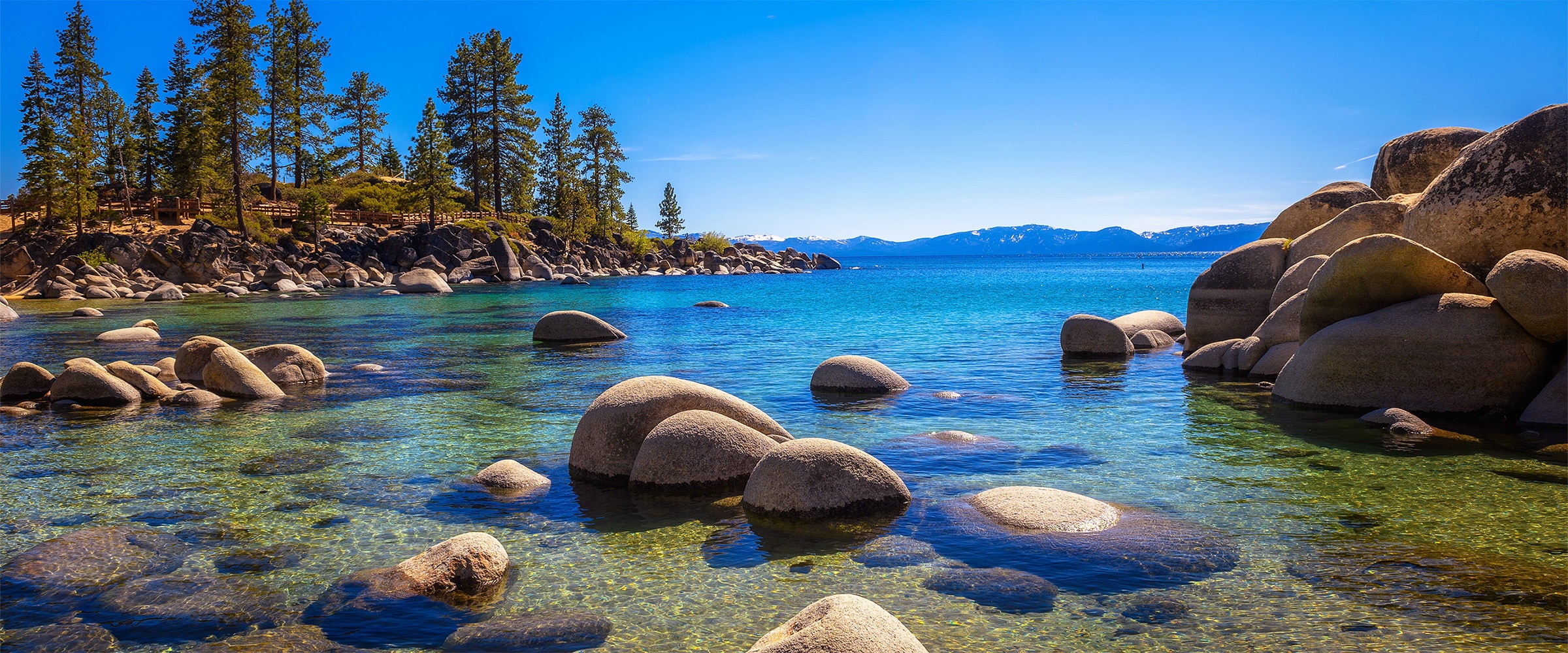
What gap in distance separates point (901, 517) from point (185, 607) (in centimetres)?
627

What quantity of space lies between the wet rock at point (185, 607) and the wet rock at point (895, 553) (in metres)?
4.70

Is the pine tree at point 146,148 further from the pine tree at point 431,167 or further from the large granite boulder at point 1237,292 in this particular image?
the large granite boulder at point 1237,292

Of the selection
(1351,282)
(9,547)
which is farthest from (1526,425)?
A: (9,547)

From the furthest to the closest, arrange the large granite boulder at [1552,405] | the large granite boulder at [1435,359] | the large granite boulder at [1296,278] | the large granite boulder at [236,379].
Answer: the large granite boulder at [1296,278], the large granite boulder at [236,379], the large granite boulder at [1435,359], the large granite boulder at [1552,405]

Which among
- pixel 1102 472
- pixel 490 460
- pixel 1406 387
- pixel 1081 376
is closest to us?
pixel 1102 472

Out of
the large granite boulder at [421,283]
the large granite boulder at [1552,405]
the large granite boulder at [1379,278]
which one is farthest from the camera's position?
the large granite boulder at [421,283]

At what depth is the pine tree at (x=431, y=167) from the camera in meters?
76.1

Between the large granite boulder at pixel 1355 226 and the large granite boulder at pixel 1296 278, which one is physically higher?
the large granite boulder at pixel 1355 226

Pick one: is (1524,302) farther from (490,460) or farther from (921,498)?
(490,460)

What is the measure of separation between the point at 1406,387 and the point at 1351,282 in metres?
2.15

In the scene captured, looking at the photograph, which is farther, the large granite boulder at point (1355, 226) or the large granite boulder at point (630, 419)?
the large granite boulder at point (1355, 226)

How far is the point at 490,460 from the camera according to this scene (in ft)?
37.4

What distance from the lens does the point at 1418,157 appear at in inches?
827

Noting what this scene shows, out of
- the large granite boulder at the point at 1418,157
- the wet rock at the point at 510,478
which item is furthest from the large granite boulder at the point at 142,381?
the large granite boulder at the point at 1418,157
